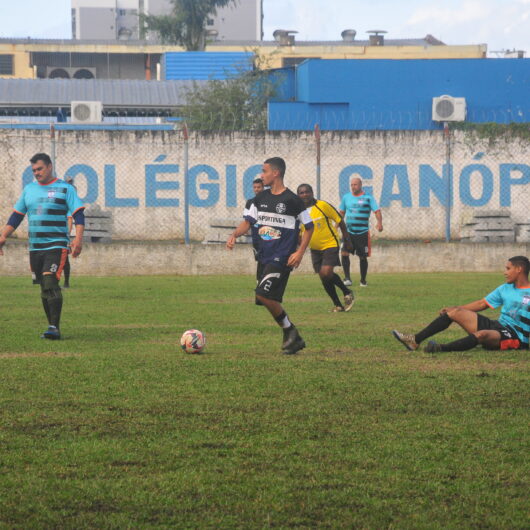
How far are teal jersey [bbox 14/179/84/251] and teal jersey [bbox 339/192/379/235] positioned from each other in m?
9.08

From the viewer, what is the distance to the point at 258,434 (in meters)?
6.04

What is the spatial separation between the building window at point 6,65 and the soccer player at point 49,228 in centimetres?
6198

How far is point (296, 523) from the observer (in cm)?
438

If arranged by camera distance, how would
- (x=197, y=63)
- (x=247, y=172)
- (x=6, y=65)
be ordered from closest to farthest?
1. (x=247, y=172)
2. (x=197, y=63)
3. (x=6, y=65)

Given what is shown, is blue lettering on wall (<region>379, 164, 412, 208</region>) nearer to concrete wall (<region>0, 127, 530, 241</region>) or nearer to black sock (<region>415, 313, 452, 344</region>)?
concrete wall (<region>0, 127, 530, 241</region>)

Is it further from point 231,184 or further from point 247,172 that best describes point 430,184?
point 231,184

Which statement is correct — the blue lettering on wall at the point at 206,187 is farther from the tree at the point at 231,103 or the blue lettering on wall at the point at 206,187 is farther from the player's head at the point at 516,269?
the player's head at the point at 516,269

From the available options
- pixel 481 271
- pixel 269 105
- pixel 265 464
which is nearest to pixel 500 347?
pixel 265 464

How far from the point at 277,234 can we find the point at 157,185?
57.6 ft

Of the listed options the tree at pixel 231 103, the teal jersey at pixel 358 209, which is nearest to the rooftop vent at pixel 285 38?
the tree at pixel 231 103

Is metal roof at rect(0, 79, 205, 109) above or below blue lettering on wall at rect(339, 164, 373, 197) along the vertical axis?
above

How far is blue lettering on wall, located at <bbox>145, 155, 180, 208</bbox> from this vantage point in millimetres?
27078

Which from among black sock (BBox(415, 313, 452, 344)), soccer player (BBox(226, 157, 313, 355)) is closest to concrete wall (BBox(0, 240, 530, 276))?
black sock (BBox(415, 313, 452, 344))

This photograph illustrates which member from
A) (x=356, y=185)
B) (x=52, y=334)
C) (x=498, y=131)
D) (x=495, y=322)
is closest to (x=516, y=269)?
(x=495, y=322)
